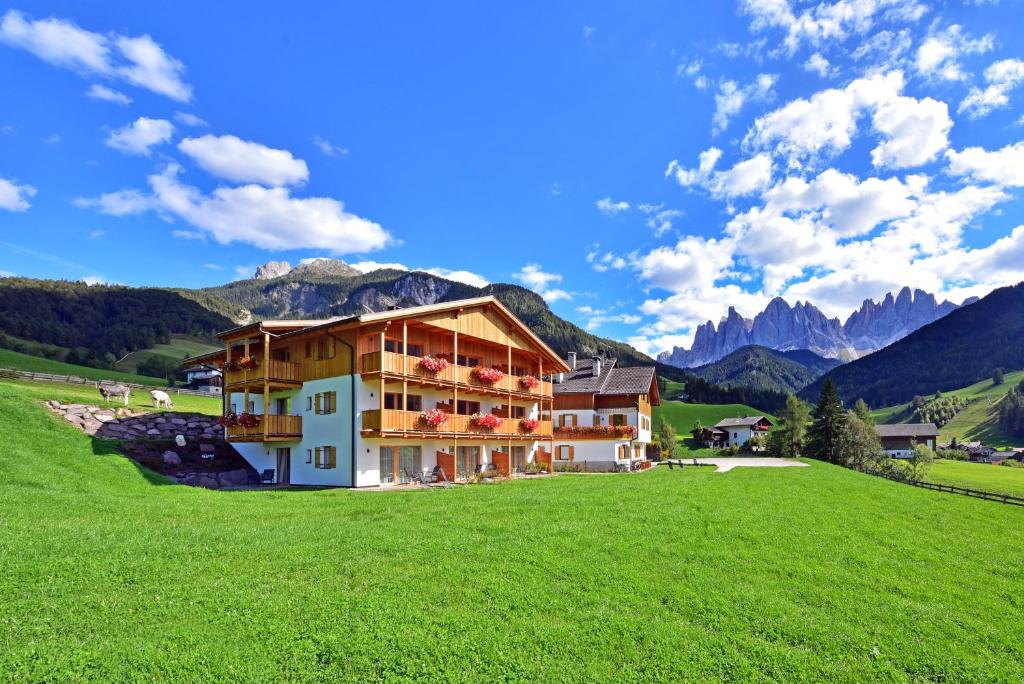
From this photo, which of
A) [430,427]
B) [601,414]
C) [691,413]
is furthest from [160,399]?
[691,413]

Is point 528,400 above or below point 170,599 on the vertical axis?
above

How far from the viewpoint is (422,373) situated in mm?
27719

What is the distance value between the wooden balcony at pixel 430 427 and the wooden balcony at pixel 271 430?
4682 millimetres

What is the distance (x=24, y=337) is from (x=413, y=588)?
5125 inches

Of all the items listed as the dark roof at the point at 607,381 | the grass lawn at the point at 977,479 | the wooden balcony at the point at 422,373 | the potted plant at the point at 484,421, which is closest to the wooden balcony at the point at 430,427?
the potted plant at the point at 484,421

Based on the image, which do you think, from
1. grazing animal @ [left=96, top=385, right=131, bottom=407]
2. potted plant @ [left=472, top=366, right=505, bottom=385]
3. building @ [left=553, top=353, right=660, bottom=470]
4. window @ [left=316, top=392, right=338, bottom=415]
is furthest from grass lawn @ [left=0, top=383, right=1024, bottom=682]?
building @ [left=553, top=353, right=660, bottom=470]

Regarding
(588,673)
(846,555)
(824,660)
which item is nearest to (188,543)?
(588,673)

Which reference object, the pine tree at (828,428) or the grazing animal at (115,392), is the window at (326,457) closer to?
the grazing animal at (115,392)

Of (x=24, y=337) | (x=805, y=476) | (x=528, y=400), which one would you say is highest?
(x=24, y=337)

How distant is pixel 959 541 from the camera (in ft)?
53.9

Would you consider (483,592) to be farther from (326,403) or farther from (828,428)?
(828,428)

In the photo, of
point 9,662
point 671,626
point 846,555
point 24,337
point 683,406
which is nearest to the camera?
point 9,662

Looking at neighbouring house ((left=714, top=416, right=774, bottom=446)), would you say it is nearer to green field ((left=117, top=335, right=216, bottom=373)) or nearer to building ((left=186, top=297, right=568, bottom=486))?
building ((left=186, top=297, right=568, bottom=486))

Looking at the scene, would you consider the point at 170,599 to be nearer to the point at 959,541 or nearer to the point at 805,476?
the point at 959,541
